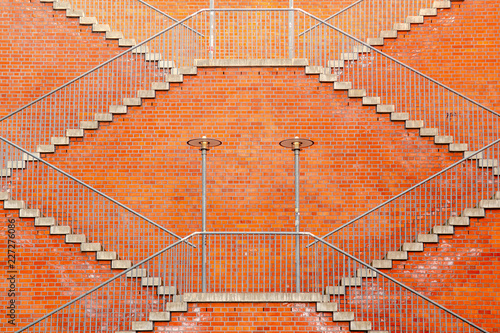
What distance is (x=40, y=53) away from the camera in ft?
58.4

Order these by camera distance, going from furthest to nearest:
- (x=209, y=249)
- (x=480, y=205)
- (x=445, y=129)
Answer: (x=445, y=129) < (x=209, y=249) < (x=480, y=205)

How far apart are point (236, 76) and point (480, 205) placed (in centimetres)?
588

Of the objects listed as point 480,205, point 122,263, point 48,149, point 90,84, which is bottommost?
point 122,263

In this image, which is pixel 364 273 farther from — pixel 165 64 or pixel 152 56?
pixel 152 56

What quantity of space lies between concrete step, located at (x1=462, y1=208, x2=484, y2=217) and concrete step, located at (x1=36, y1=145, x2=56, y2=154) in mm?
8790

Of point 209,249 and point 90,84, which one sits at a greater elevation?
point 90,84

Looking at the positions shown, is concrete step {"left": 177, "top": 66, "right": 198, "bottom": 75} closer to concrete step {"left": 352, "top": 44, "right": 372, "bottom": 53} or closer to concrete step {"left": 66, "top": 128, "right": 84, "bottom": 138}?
concrete step {"left": 66, "top": 128, "right": 84, "bottom": 138}

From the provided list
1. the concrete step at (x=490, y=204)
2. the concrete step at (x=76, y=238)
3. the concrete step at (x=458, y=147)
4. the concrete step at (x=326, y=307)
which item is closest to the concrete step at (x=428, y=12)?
the concrete step at (x=458, y=147)

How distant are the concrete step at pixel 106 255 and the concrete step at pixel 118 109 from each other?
3.25 meters

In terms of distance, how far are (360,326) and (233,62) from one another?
21.5 feet

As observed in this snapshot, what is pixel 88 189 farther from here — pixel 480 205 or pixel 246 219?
pixel 480 205

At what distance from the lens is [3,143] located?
16.1m

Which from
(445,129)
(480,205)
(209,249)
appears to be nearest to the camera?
(480,205)

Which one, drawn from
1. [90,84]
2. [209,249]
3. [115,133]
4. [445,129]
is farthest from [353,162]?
[90,84]
